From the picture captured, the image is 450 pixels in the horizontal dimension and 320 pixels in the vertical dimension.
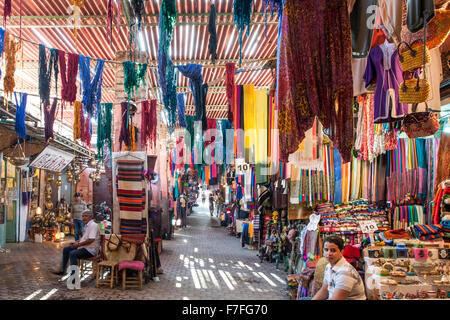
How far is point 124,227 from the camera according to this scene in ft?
24.9

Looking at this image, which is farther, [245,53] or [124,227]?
[245,53]

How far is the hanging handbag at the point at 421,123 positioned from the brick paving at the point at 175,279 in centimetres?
391

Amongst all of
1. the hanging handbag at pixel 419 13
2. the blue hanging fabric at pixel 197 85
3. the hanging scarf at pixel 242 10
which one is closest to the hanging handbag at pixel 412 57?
the hanging handbag at pixel 419 13

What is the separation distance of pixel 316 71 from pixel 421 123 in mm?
1382

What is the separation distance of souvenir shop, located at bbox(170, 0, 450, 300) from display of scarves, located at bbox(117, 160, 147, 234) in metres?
1.80

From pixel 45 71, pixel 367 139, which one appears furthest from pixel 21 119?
pixel 367 139

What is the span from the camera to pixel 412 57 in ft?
9.96

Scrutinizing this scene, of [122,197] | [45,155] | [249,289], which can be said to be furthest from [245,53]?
[45,155]

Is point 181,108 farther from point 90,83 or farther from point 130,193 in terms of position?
point 90,83

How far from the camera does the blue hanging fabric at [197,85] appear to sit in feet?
19.7

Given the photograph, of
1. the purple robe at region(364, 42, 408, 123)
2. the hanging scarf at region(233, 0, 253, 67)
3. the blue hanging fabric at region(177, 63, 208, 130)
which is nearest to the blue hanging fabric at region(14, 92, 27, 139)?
the blue hanging fabric at region(177, 63, 208, 130)
